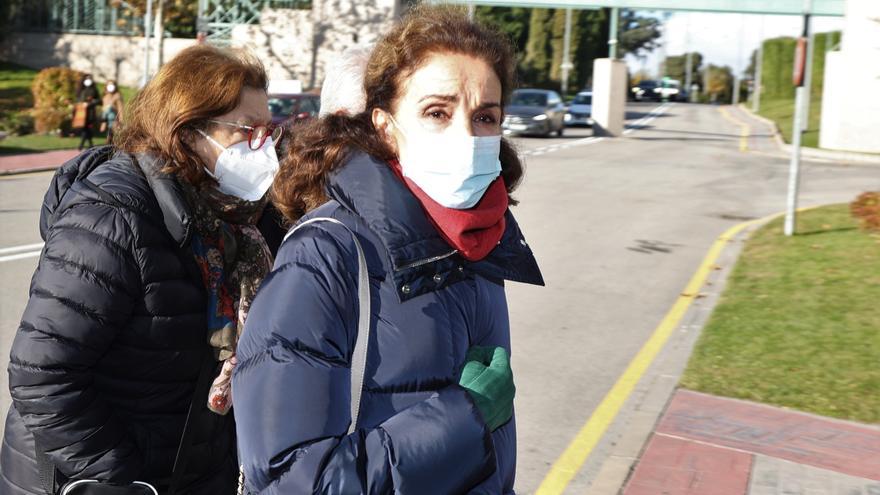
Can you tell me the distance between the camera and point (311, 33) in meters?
34.4

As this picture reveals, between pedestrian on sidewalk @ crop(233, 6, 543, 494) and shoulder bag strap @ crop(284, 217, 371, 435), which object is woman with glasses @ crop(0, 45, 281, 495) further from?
shoulder bag strap @ crop(284, 217, 371, 435)

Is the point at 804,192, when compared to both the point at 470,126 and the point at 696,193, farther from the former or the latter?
the point at 470,126

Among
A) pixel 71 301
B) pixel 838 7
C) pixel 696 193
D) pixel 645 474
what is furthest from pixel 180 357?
pixel 838 7

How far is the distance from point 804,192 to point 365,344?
17300mm

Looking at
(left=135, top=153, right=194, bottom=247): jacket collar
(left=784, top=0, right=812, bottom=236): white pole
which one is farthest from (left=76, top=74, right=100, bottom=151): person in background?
(left=135, top=153, right=194, bottom=247): jacket collar

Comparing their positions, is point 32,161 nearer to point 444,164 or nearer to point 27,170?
point 27,170

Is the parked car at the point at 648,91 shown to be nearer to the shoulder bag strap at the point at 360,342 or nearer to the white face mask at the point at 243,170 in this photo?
the white face mask at the point at 243,170

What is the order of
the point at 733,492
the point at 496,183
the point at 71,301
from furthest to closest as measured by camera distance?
the point at 733,492 → the point at 71,301 → the point at 496,183

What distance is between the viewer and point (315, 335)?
1.73 meters

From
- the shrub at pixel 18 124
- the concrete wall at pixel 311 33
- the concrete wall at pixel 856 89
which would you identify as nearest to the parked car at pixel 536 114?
the concrete wall at pixel 311 33

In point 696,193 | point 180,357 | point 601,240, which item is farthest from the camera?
point 696,193

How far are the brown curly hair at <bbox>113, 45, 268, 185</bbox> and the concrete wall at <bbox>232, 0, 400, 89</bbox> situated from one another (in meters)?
31.0

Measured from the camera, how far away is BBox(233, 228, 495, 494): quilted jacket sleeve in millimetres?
1704

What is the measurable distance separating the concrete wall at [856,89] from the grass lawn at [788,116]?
1.11 meters
